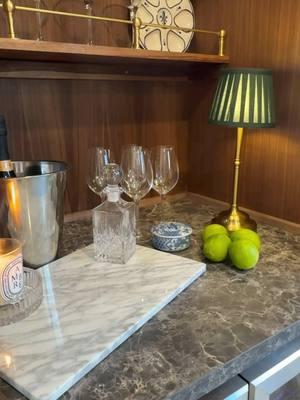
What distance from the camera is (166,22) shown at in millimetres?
1218

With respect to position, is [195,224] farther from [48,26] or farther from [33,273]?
[48,26]

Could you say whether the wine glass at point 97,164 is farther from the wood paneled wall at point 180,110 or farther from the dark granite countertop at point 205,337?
the dark granite countertop at point 205,337

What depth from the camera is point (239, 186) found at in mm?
1314

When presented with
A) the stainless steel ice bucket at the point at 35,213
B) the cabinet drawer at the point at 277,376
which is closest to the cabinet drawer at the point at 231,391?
the cabinet drawer at the point at 277,376

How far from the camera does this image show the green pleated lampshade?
0.98 m

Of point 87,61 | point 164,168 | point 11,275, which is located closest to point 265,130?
point 164,168

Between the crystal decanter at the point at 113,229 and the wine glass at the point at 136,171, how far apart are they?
156 millimetres

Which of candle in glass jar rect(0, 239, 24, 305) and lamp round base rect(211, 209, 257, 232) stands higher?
candle in glass jar rect(0, 239, 24, 305)

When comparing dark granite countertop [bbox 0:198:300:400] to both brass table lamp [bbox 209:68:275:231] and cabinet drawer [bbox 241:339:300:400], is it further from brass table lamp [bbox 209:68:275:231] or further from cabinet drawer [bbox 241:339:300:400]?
brass table lamp [bbox 209:68:275:231]

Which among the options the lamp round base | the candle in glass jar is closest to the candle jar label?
the candle in glass jar

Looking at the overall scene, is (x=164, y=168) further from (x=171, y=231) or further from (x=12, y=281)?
(x=12, y=281)

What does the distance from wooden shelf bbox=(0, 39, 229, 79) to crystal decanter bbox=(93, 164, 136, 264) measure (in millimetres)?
336

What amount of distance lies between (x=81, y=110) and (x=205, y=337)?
822 millimetres

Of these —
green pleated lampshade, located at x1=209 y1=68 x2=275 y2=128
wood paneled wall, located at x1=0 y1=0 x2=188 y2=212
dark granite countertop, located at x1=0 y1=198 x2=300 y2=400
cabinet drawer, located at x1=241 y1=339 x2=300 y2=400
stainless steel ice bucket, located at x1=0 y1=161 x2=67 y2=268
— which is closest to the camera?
dark granite countertop, located at x1=0 y1=198 x2=300 y2=400
